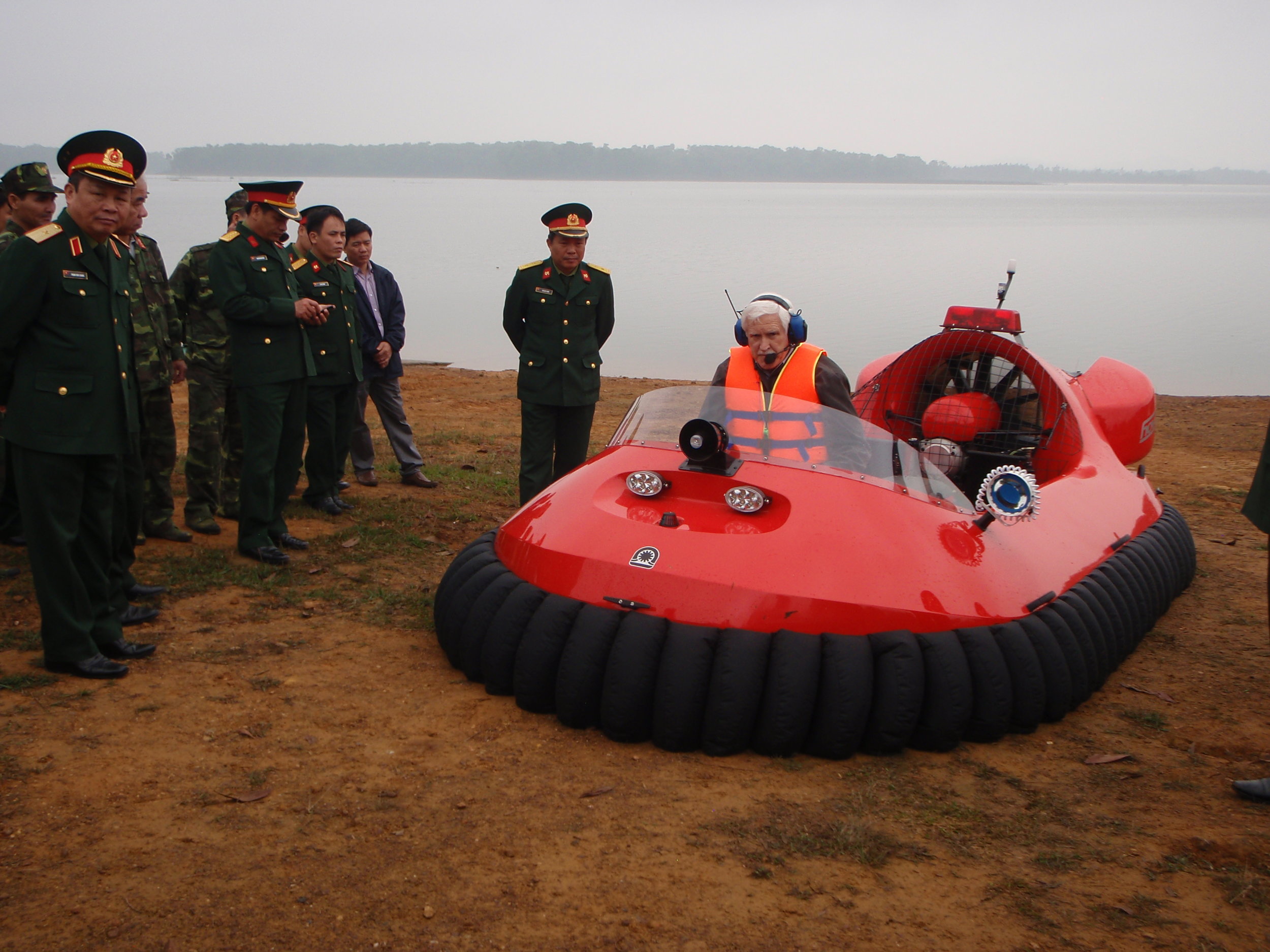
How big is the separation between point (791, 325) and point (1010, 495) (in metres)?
1.18

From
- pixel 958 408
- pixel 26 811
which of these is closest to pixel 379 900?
pixel 26 811

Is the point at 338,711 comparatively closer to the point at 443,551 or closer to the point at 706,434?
the point at 706,434

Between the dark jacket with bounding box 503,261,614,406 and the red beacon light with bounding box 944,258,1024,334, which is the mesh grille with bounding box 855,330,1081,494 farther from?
the dark jacket with bounding box 503,261,614,406

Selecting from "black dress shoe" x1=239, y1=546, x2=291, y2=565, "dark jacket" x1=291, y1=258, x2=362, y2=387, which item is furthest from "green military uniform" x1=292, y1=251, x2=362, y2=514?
"black dress shoe" x1=239, y1=546, x2=291, y2=565

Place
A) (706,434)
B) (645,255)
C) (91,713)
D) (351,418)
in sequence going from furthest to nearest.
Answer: (645,255) < (351,418) < (706,434) < (91,713)

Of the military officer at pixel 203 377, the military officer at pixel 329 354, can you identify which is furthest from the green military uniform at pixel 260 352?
the military officer at pixel 329 354

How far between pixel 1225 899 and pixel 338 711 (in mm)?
2837

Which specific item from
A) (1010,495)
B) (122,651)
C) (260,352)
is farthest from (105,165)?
(1010,495)

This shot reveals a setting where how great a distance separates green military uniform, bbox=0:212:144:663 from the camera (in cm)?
385

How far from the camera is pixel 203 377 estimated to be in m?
6.16

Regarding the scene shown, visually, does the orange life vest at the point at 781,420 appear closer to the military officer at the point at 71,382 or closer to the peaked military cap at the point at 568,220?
the peaked military cap at the point at 568,220

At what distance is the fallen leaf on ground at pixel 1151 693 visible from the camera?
4.39m

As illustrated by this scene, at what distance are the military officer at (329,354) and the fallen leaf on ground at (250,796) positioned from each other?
3.42 meters

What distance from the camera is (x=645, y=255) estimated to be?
35.2 meters
